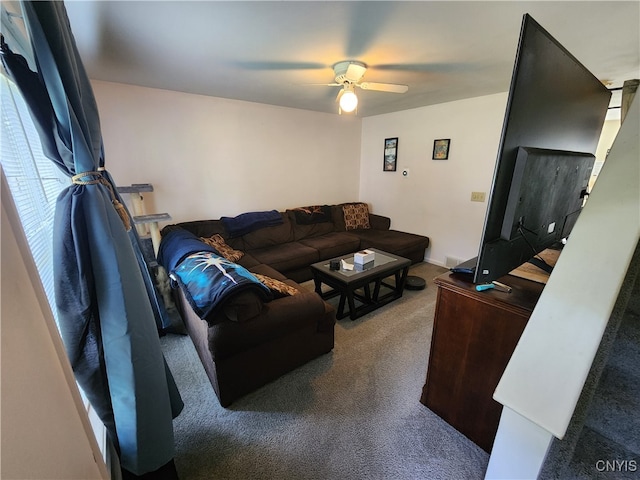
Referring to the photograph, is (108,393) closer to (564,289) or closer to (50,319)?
(50,319)

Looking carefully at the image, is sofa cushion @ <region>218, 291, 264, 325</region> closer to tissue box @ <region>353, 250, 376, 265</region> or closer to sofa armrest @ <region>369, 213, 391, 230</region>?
tissue box @ <region>353, 250, 376, 265</region>

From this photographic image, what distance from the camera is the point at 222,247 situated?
2871 millimetres

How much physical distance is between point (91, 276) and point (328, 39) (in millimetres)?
1809

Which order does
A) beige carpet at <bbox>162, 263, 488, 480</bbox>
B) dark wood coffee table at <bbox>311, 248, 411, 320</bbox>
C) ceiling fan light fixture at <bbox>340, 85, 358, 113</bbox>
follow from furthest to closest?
dark wood coffee table at <bbox>311, 248, 411, 320</bbox> < ceiling fan light fixture at <bbox>340, 85, 358, 113</bbox> < beige carpet at <bbox>162, 263, 488, 480</bbox>

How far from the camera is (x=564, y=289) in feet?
2.15

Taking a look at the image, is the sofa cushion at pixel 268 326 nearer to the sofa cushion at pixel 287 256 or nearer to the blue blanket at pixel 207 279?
the blue blanket at pixel 207 279

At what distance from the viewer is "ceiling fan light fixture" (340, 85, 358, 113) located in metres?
2.07

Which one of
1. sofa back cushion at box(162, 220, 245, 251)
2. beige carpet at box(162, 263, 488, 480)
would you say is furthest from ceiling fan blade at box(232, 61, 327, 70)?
beige carpet at box(162, 263, 488, 480)

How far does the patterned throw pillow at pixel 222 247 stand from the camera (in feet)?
8.98

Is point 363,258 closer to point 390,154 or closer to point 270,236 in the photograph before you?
point 270,236

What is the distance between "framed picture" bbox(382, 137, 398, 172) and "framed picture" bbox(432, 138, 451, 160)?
612 mm

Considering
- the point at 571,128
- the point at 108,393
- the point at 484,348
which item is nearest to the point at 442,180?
the point at 571,128

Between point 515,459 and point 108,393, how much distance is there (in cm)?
150

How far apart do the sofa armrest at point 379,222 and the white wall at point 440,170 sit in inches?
5.5
